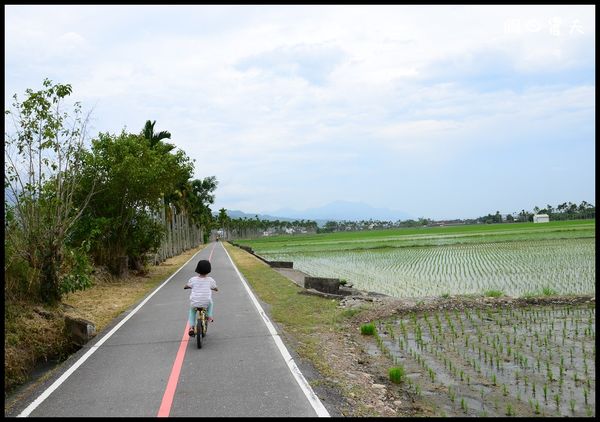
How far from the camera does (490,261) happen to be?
27281 millimetres

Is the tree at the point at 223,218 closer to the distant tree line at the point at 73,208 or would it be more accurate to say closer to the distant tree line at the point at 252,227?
the distant tree line at the point at 252,227

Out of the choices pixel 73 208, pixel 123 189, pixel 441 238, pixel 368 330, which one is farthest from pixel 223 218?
pixel 368 330

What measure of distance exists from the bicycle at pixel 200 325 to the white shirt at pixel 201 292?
0.13m

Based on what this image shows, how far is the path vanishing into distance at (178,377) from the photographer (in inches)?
228

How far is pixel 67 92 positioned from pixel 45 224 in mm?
3642

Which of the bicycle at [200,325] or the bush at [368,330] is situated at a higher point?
the bicycle at [200,325]

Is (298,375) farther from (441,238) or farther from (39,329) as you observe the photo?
(441,238)

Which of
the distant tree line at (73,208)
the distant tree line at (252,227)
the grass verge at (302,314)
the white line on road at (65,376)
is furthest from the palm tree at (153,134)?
the distant tree line at (252,227)

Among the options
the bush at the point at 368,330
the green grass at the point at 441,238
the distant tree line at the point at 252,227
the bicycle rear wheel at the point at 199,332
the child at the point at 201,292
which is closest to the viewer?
the bicycle rear wheel at the point at 199,332

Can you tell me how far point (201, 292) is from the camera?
924 cm

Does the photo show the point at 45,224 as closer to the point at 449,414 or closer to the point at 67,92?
the point at 67,92

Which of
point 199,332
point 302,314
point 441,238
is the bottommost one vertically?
point 441,238

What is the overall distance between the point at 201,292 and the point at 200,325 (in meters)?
0.66

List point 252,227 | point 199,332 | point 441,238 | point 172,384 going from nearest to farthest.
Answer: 1. point 172,384
2. point 199,332
3. point 441,238
4. point 252,227
